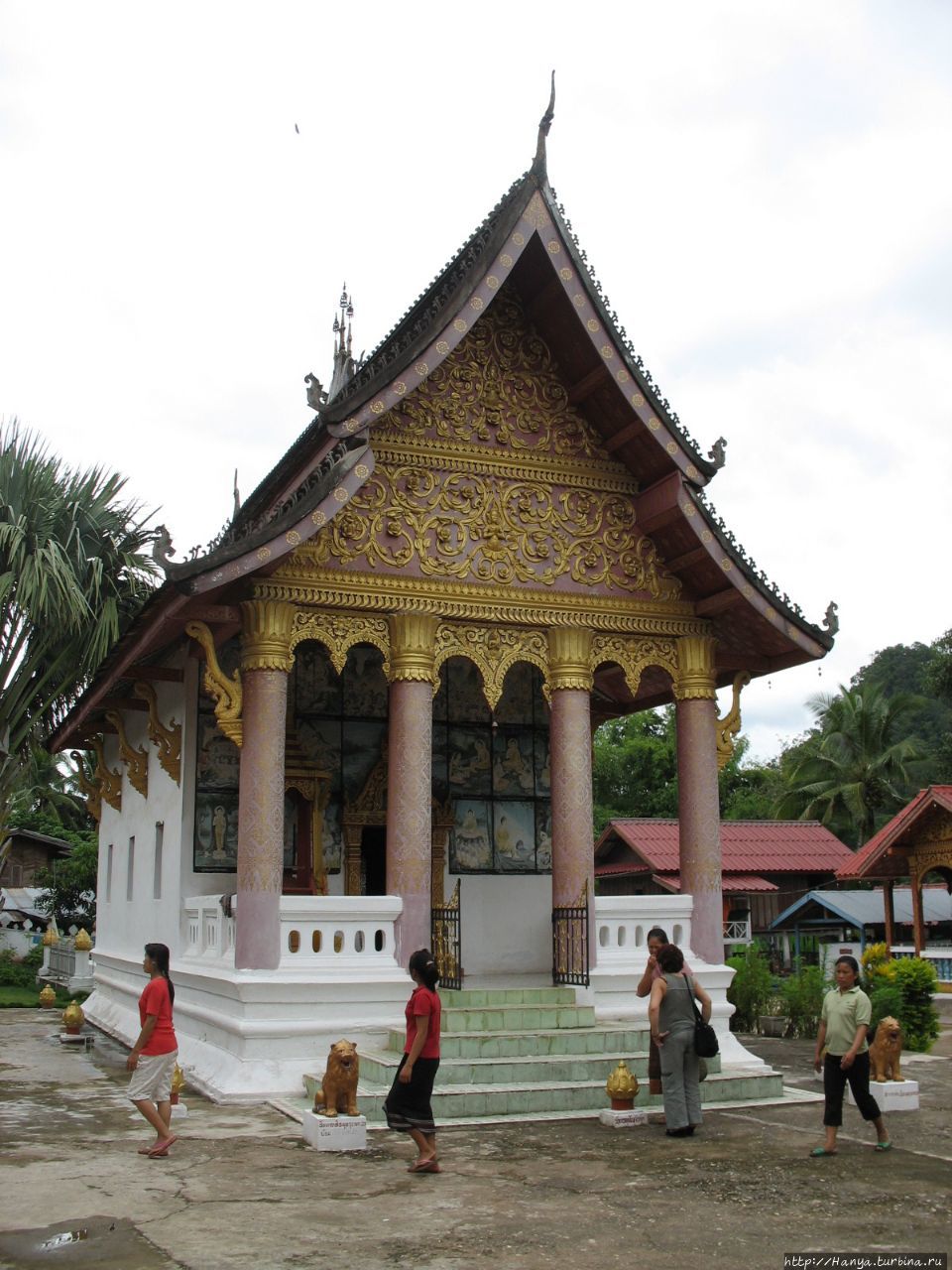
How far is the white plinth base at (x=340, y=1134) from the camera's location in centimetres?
837

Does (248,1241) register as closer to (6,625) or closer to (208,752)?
(208,752)

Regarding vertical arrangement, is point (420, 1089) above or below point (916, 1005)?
above

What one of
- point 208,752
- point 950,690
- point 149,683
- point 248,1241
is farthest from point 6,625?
point 950,690

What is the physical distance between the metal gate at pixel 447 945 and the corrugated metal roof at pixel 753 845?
18256mm

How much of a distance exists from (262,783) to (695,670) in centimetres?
473

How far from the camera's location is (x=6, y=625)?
1850cm

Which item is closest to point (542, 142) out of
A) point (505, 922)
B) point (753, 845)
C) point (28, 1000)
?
point (505, 922)

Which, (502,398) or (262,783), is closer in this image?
(262,783)

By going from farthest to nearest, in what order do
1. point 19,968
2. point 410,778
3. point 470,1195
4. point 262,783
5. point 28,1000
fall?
point 19,968, point 28,1000, point 410,778, point 262,783, point 470,1195

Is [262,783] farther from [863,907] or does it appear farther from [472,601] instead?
[863,907]

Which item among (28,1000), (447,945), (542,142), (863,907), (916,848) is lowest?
(28,1000)

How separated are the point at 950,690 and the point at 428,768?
28.0 m

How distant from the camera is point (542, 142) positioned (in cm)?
1234

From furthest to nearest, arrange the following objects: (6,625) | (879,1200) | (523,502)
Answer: (6,625) → (523,502) → (879,1200)
